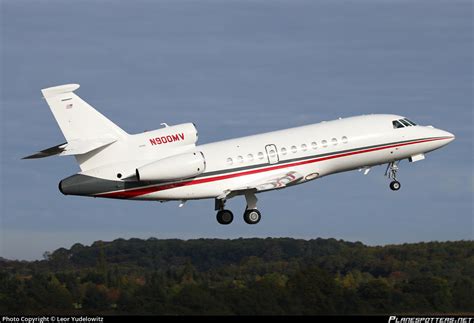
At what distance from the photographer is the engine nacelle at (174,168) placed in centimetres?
6000

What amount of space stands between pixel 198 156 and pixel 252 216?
16.8 ft

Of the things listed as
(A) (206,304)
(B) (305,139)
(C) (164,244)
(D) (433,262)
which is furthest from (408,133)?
(C) (164,244)

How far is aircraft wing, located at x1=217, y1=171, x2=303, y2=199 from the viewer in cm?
6169

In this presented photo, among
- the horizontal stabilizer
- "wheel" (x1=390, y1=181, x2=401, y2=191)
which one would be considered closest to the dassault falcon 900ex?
the horizontal stabilizer

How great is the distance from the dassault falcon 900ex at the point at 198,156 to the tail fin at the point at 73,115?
0.16 ft

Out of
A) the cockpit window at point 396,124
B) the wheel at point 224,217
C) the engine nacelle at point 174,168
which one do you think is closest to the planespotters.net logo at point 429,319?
the engine nacelle at point 174,168

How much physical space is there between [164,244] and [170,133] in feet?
92.2

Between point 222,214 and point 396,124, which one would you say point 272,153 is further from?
point 396,124

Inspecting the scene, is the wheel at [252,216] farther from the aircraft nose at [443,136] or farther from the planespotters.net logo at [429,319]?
the planespotters.net logo at [429,319]

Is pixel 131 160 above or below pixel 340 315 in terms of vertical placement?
above

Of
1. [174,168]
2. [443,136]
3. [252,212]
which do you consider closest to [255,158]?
[252,212]

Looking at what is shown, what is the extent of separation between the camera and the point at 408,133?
65.9 meters

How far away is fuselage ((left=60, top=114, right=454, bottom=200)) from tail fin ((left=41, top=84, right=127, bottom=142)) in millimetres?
1481

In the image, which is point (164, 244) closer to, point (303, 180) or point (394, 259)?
point (394, 259)
